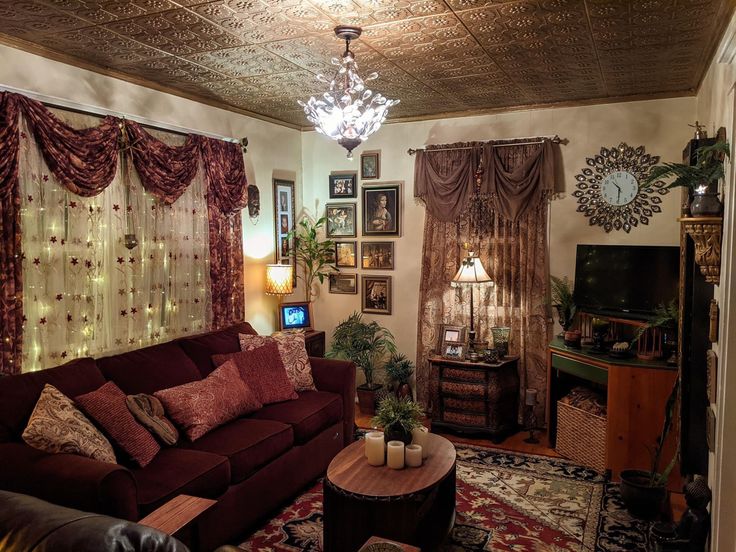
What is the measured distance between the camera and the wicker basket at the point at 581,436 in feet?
13.8

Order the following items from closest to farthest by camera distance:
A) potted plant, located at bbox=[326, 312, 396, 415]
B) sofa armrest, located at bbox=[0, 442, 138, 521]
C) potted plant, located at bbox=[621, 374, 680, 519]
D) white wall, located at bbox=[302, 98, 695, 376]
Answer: sofa armrest, located at bbox=[0, 442, 138, 521] → potted plant, located at bbox=[621, 374, 680, 519] → white wall, located at bbox=[302, 98, 695, 376] → potted plant, located at bbox=[326, 312, 396, 415]

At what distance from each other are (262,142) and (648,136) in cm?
337

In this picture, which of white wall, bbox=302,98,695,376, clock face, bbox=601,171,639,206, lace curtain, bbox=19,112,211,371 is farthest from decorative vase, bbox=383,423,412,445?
clock face, bbox=601,171,639,206

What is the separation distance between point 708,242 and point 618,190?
2253 millimetres

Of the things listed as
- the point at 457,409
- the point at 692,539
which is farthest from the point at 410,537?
the point at 457,409

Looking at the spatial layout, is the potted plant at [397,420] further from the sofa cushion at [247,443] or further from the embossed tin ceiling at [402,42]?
the embossed tin ceiling at [402,42]

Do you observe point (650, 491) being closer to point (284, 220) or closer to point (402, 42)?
point (402, 42)

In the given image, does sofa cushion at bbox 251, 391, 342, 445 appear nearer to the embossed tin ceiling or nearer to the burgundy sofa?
the burgundy sofa

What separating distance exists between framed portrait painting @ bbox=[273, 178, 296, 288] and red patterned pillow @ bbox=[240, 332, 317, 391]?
52.7 inches

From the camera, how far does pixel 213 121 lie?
4.92 m

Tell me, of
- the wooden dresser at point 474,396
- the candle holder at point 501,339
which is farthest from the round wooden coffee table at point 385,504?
the candle holder at point 501,339

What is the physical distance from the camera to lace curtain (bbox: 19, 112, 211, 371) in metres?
3.48

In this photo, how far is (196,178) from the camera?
4.71 meters

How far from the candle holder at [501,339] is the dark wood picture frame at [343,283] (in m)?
1.55
